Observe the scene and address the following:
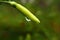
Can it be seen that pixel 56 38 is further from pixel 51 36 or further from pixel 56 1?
pixel 56 1

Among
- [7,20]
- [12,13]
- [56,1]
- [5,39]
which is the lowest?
[5,39]

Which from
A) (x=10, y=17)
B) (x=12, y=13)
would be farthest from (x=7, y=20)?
(x=12, y=13)

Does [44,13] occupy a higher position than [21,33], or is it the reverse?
[44,13]

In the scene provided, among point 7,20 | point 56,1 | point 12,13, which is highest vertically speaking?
point 56,1

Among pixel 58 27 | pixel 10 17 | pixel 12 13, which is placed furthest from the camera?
pixel 12 13

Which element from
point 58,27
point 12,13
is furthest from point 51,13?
point 12,13

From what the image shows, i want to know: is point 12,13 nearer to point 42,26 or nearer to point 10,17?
point 10,17

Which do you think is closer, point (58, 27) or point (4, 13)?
point (58, 27)

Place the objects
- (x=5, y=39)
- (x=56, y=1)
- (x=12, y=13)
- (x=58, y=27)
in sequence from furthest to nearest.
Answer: (x=56, y=1) → (x=12, y=13) → (x=58, y=27) → (x=5, y=39)

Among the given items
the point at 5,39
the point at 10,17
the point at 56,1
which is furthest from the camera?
the point at 56,1
